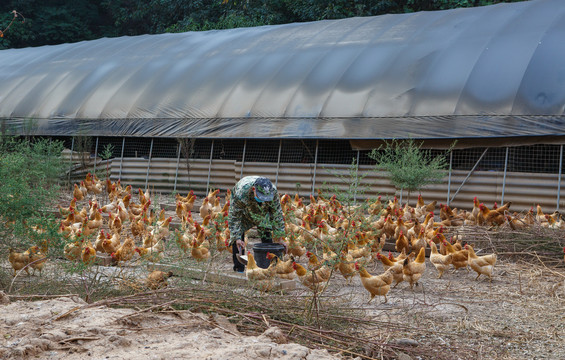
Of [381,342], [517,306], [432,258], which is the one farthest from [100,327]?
[432,258]

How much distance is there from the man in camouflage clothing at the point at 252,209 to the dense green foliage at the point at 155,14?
58.4 ft

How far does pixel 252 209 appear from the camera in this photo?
722 centimetres

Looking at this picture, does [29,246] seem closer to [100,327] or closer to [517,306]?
[100,327]

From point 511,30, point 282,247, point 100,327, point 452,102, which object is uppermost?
point 511,30

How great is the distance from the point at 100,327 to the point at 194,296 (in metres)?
0.94

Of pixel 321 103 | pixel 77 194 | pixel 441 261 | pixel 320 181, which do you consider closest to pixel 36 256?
pixel 441 261

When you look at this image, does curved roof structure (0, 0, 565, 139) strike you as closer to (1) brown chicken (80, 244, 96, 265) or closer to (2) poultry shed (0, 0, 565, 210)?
(2) poultry shed (0, 0, 565, 210)

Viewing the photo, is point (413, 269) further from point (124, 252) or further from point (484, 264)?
point (124, 252)

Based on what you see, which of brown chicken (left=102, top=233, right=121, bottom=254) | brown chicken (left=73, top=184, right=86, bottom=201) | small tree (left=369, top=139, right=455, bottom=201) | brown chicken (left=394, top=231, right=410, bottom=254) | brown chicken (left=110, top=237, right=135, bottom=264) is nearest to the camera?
brown chicken (left=110, top=237, right=135, bottom=264)

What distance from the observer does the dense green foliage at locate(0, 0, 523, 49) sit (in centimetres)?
2452

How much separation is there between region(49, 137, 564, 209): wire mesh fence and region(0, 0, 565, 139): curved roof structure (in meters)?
0.63

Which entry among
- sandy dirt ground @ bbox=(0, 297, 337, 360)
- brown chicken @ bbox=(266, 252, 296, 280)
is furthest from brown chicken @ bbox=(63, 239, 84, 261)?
sandy dirt ground @ bbox=(0, 297, 337, 360)

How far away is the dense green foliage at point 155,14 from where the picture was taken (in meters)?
24.5

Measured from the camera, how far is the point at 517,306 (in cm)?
632
